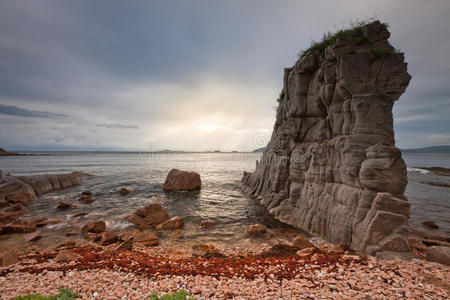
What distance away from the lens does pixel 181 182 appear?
30.5 m

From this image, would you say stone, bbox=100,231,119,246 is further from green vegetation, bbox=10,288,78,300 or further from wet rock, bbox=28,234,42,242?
green vegetation, bbox=10,288,78,300

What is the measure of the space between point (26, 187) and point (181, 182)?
21415 millimetres

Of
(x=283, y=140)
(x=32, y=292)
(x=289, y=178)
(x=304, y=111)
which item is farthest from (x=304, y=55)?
(x=32, y=292)

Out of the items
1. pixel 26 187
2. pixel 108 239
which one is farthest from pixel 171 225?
pixel 26 187

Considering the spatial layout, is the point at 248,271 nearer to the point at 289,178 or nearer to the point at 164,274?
the point at 164,274

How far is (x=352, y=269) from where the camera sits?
6656 millimetres

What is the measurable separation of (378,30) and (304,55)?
5430mm

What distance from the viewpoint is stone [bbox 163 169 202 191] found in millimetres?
30297

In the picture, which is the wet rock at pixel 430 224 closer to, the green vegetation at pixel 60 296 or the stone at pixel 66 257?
the green vegetation at pixel 60 296

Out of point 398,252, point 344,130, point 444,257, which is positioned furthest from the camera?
point 344,130

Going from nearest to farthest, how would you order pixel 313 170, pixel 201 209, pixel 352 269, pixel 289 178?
1. pixel 352 269
2. pixel 313 170
3. pixel 289 178
4. pixel 201 209

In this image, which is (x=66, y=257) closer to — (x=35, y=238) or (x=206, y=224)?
(x=35, y=238)

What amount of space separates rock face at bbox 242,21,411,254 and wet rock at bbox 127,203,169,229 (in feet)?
35.2

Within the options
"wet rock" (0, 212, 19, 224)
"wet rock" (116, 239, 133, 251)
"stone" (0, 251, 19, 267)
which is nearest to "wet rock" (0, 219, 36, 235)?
"wet rock" (0, 212, 19, 224)
